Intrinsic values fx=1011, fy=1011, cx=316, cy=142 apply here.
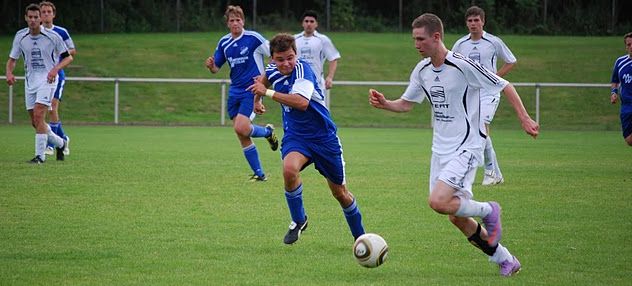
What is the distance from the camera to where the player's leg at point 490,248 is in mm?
7133

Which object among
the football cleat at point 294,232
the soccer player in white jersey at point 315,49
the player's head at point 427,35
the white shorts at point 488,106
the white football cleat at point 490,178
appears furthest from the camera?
the soccer player in white jersey at point 315,49

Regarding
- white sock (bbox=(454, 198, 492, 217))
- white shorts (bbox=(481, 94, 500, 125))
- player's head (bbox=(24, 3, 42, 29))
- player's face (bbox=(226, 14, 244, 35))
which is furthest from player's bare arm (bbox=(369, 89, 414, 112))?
player's head (bbox=(24, 3, 42, 29))

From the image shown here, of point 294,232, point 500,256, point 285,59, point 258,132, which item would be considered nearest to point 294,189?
point 294,232

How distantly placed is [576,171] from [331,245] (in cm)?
755

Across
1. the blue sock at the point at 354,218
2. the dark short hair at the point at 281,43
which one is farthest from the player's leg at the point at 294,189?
the dark short hair at the point at 281,43

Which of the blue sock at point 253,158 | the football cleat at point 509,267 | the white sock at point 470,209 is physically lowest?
the blue sock at point 253,158

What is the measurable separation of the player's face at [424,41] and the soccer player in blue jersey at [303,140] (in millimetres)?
1197

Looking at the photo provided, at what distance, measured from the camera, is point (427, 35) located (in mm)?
7332

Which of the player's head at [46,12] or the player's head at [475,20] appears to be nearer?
the player's head at [475,20]

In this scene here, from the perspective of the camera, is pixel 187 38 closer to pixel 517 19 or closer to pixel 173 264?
pixel 517 19

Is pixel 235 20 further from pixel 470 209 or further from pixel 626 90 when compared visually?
pixel 470 209

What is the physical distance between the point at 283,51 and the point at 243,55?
5369 mm

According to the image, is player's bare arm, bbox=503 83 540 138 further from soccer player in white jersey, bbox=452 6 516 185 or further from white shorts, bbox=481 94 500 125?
soccer player in white jersey, bbox=452 6 516 185

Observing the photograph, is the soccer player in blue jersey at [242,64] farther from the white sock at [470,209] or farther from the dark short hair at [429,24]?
the white sock at [470,209]
